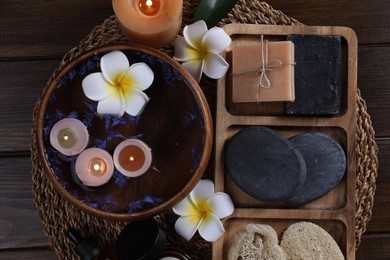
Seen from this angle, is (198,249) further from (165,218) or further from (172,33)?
(172,33)

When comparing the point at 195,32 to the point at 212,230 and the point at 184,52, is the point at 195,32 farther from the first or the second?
the point at 212,230

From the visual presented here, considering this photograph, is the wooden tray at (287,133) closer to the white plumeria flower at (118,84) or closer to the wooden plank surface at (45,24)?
the white plumeria flower at (118,84)

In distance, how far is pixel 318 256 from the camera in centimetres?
86

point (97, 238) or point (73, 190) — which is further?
point (97, 238)

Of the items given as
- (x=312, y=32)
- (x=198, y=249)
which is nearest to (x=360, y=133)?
(x=312, y=32)

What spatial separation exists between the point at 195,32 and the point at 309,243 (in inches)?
14.2

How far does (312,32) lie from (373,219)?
0.38 m

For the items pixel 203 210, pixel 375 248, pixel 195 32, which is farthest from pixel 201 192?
pixel 375 248

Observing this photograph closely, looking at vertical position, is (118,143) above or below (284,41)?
below

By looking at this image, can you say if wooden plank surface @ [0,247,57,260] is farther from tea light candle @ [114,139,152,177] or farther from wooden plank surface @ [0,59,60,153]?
tea light candle @ [114,139,152,177]

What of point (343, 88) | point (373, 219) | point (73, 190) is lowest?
point (373, 219)

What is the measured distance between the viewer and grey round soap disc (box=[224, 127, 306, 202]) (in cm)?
84

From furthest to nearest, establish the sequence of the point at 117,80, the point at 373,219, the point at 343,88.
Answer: the point at 373,219, the point at 343,88, the point at 117,80

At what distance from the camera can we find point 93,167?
79 cm
